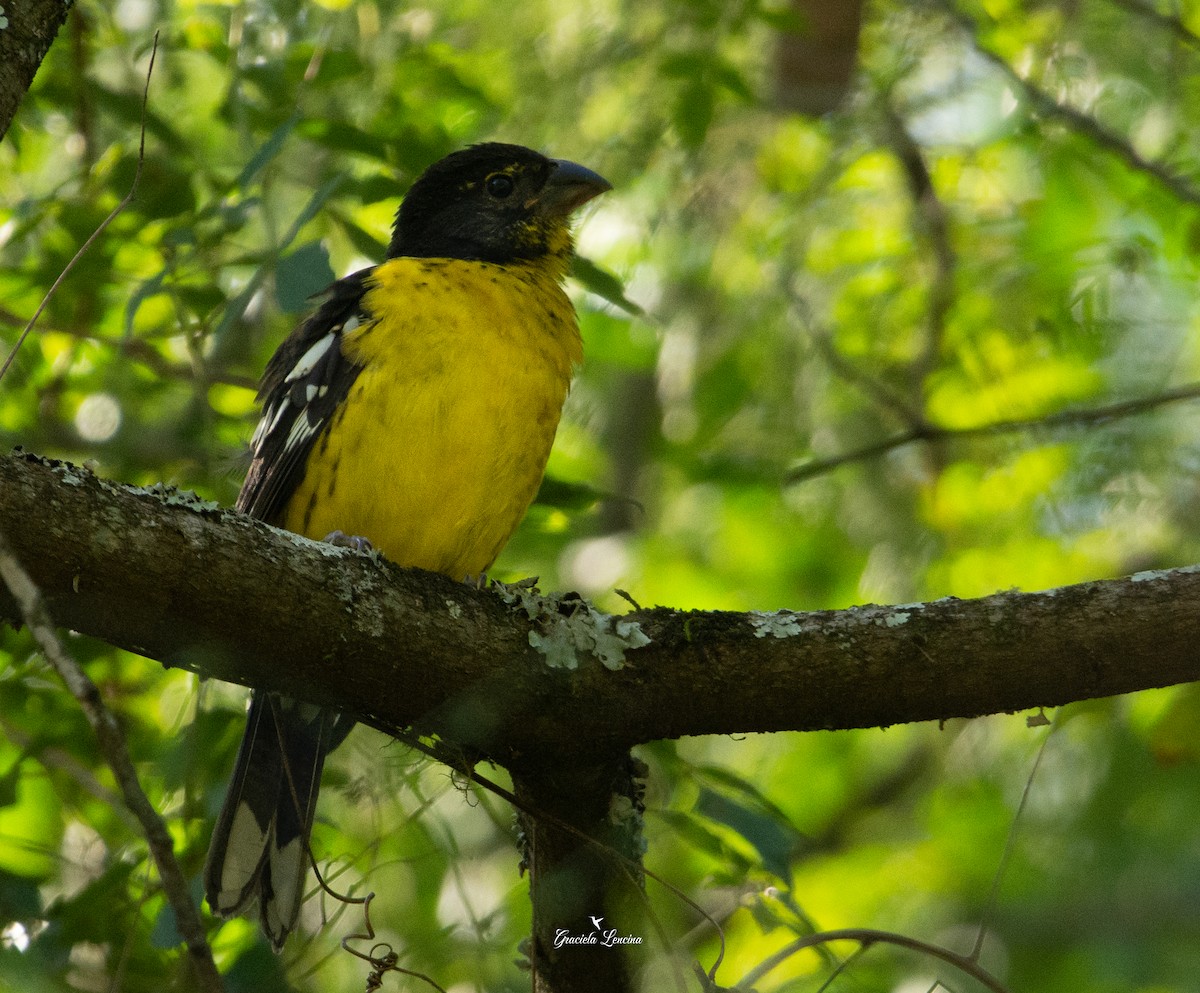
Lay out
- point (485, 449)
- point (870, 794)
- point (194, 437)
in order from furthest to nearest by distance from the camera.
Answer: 1. point (870, 794)
2. point (194, 437)
3. point (485, 449)

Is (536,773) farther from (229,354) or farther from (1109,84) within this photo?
(1109,84)

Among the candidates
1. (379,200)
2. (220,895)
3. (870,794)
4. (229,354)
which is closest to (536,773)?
(220,895)

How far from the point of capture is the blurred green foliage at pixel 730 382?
4281 millimetres

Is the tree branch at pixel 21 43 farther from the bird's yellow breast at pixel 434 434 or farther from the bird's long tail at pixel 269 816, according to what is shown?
the bird's long tail at pixel 269 816

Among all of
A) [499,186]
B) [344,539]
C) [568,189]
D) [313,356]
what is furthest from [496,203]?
[344,539]

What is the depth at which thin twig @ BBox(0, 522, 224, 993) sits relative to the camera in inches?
63.4

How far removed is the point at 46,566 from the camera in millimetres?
2600

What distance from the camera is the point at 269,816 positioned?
4133mm

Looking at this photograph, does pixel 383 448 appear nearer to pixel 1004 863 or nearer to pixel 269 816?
pixel 269 816

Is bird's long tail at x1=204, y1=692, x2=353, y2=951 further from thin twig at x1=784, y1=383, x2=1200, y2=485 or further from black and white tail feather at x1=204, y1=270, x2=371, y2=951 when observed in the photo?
thin twig at x1=784, y1=383, x2=1200, y2=485

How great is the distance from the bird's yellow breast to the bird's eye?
2.89 ft

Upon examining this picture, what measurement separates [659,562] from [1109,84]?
3.32m

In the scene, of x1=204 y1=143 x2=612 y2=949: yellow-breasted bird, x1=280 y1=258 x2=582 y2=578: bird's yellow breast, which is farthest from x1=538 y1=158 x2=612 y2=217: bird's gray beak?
x1=280 y1=258 x2=582 y2=578: bird's yellow breast

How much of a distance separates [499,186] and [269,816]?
8.13 ft
